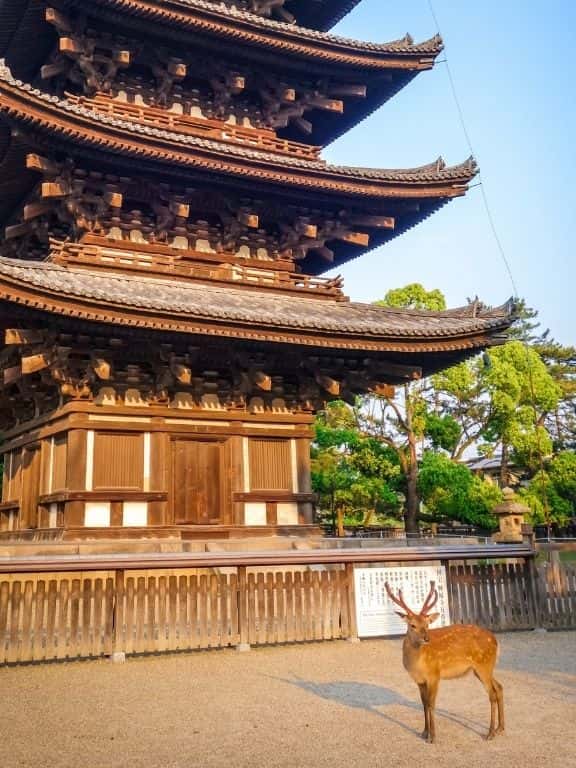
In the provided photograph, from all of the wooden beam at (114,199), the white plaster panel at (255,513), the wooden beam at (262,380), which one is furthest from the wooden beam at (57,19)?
the white plaster panel at (255,513)

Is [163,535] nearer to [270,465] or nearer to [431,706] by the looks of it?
[270,465]

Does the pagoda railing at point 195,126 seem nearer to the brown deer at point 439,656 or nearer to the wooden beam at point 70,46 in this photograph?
the wooden beam at point 70,46

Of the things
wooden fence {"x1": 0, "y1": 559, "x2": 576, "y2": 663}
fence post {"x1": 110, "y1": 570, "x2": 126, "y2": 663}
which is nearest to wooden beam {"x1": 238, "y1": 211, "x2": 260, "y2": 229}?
wooden fence {"x1": 0, "y1": 559, "x2": 576, "y2": 663}

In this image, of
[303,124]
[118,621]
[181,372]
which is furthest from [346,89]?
[118,621]

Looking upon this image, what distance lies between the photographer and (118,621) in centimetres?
959

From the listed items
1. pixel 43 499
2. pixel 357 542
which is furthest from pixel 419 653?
pixel 43 499

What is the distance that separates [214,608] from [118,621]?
1445mm

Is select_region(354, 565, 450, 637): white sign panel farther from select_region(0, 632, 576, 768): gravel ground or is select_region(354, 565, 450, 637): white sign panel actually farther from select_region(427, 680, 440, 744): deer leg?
select_region(427, 680, 440, 744): deer leg

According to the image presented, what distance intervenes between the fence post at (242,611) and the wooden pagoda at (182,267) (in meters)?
3.99

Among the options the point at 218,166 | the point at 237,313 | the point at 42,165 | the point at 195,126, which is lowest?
the point at 237,313

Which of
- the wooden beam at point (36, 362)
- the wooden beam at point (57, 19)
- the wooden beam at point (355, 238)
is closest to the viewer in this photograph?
the wooden beam at point (36, 362)

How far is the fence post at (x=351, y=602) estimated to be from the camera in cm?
1076

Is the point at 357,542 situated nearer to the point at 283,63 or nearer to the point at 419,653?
the point at 419,653

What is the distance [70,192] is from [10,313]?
3.79 metres
